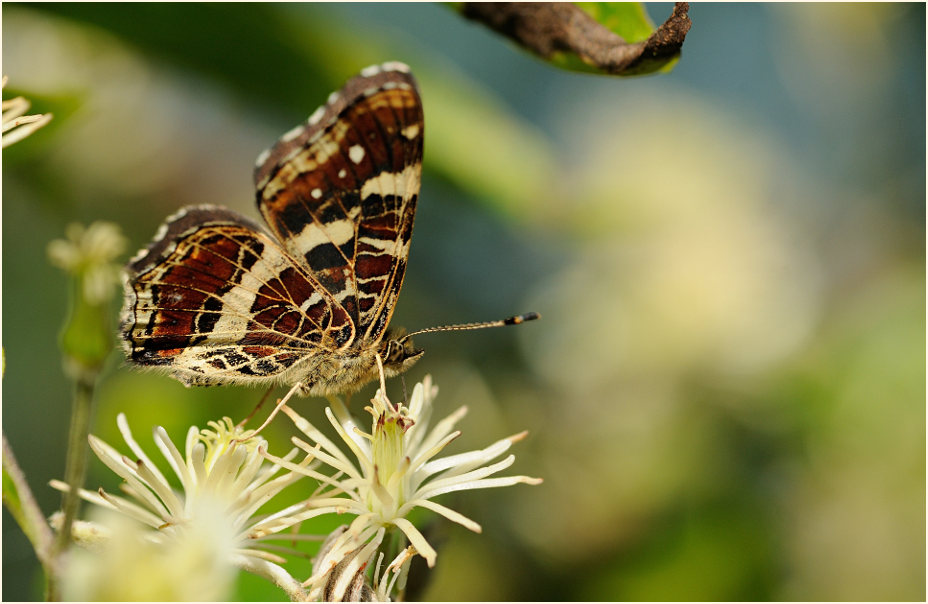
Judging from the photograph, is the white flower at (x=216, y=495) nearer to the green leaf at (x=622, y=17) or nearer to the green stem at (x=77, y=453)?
the green stem at (x=77, y=453)

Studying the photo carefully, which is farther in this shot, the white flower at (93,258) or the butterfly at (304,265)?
the butterfly at (304,265)

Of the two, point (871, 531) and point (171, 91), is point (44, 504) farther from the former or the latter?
point (871, 531)

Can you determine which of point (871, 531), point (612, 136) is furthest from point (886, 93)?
point (871, 531)

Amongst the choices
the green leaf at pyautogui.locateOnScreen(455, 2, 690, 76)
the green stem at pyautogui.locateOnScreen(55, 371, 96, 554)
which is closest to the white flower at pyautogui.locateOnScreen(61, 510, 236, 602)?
the green stem at pyautogui.locateOnScreen(55, 371, 96, 554)

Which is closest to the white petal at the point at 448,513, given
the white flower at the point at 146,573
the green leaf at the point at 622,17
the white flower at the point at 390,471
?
the white flower at the point at 390,471

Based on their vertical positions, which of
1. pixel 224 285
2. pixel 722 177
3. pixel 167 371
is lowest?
pixel 167 371

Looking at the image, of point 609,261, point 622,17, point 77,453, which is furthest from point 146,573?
point 609,261

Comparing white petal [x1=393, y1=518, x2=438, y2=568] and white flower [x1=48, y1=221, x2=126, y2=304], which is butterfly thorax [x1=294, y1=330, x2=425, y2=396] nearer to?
white petal [x1=393, y1=518, x2=438, y2=568]
